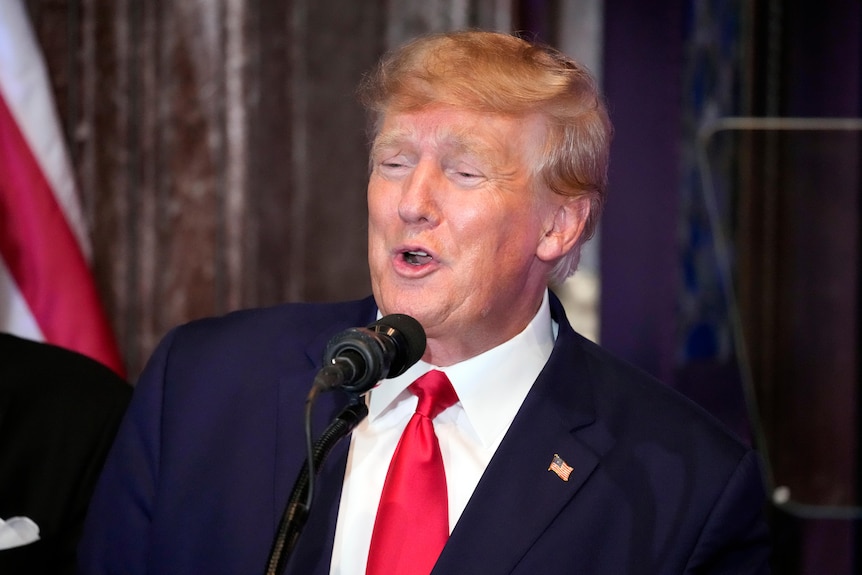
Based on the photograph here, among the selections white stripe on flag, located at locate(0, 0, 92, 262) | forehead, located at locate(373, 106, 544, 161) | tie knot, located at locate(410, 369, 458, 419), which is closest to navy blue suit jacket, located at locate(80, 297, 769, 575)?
tie knot, located at locate(410, 369, 458, 419)

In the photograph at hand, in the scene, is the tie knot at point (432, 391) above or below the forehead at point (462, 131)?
below

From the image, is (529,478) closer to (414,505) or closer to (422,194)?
(414,505)

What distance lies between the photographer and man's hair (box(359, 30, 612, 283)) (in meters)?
1.87

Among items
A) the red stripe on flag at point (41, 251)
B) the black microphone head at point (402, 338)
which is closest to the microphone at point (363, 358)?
the black microphone head at point (402, 338)

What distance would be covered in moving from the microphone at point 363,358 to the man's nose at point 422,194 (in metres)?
0.40

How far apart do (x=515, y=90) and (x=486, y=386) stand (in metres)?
0.52

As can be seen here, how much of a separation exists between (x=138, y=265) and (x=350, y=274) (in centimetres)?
63

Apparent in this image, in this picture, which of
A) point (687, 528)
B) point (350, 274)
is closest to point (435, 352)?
point (687, 528)

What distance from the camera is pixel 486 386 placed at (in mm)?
1932

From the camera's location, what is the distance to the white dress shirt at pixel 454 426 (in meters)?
1.85

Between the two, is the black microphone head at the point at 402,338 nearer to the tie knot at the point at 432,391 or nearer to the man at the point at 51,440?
the tie knot at the point at 432,391

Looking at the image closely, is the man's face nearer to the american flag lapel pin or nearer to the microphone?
the american flag lapel pin

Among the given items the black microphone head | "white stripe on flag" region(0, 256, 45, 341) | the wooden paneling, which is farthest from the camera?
the wooden paneling

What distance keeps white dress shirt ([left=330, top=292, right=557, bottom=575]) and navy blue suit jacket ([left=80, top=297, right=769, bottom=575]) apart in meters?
0.04
